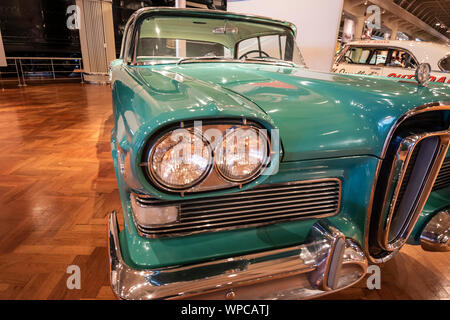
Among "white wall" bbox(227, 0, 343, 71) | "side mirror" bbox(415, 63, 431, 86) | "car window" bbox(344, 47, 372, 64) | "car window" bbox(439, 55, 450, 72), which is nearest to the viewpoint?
"side mirror" bbox(415, 63, 431, 86)

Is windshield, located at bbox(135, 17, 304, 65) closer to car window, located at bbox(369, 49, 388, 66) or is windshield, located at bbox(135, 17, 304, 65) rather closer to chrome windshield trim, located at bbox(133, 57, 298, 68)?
chrome windshield trim, located at bbox(133, 57, 298, 68)

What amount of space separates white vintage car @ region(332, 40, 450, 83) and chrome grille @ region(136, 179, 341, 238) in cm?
433

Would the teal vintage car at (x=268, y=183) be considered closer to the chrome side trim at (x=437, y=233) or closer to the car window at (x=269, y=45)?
the chrome side trim at (x=437, y=233)

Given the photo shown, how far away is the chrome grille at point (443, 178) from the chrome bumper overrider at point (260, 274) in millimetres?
705

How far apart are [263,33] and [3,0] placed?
35.1 feet

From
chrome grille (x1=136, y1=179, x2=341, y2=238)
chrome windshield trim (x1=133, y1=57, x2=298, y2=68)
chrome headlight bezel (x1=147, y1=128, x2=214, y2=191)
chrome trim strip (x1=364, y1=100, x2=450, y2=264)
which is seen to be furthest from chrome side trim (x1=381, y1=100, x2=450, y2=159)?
chrome windshield trim (x1=133, y1=57, x2=298, y2=68)

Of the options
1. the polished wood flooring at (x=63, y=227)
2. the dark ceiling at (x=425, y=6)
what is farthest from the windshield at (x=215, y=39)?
the dark ceiling at (x=425, y=6)

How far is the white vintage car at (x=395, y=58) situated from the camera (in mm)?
4887

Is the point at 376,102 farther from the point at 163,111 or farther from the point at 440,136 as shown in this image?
the point at 163,111

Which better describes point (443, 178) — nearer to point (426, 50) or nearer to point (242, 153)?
point (242, 153)

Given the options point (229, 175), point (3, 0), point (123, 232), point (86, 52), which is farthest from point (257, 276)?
point (3, 0)

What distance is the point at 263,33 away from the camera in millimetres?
2043

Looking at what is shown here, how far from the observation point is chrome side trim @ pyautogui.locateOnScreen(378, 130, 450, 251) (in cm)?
90

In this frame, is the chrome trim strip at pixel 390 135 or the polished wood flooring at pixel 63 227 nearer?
the chrome trim strip at pixel 390 135
